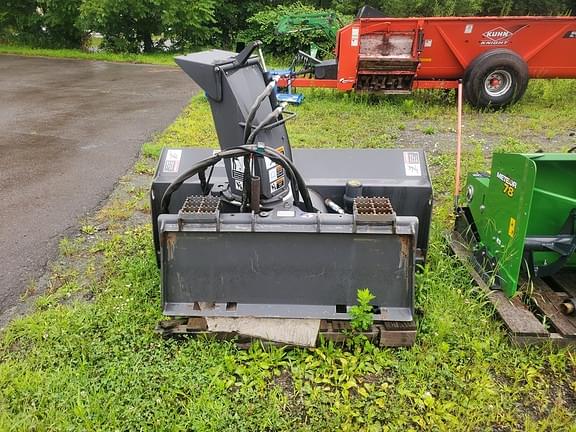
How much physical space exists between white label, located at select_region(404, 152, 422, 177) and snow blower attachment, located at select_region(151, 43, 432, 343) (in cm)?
63

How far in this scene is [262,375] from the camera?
2.64 meters

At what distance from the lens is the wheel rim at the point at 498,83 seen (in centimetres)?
799

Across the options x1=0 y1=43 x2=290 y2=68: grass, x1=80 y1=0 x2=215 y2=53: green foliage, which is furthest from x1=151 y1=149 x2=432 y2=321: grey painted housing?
x1=80 y1=0 x2=215 y2=53: green foliage

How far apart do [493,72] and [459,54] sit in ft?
1.94

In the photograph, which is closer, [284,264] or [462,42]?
[284,264]

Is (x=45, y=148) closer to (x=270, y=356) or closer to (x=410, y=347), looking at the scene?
(x=270, y=356)

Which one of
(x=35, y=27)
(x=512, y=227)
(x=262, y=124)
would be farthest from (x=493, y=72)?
(x=35, y=27)

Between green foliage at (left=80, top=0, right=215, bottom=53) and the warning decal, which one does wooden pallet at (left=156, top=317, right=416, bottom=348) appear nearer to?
the warning decal

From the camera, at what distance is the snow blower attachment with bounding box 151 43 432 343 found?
2.69m

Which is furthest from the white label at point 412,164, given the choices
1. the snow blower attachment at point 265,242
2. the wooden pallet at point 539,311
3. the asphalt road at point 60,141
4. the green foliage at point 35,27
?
the green foliage at point 35,27

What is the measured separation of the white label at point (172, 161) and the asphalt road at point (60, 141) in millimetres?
1255

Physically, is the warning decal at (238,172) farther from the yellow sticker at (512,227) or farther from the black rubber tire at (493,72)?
the black rubber tire at (493,72)

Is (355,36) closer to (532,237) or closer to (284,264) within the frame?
(532,237)

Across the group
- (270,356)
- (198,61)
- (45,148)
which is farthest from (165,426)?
(45,148)
